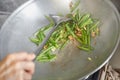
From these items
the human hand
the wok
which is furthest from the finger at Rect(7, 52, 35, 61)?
the wok

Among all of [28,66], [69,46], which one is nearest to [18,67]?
[28,66]

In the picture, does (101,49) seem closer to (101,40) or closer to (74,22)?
(101,40)

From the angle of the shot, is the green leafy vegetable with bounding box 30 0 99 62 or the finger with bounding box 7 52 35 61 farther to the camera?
the green leafy vegetable with bounding box 30 0 99 62

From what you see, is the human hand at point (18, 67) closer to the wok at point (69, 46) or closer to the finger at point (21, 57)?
the finger at point (21, 57)

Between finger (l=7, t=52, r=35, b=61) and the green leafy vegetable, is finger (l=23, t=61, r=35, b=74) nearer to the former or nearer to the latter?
finger (l=7, t=52, r=35, b=61)

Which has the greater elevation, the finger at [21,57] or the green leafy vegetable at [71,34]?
the green leafy vegetable at [71,34]

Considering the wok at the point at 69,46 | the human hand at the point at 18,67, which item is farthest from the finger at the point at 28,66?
the wok at the point at 69,46
